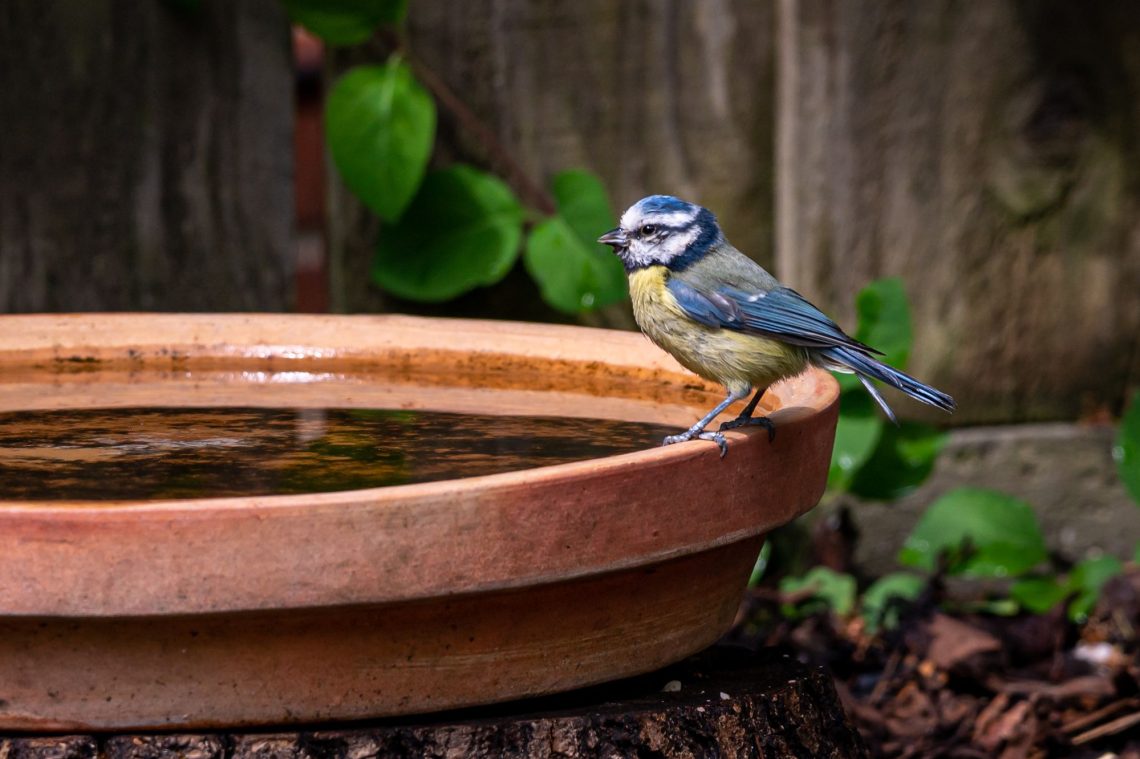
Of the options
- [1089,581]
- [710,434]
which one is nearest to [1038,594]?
[1089,581]

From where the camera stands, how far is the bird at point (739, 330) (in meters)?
2.04

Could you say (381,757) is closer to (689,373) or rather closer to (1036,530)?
(689,373)

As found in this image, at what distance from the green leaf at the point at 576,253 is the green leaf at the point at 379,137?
36cm

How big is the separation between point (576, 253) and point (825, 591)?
108cm

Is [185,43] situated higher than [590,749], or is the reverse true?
[185,43]

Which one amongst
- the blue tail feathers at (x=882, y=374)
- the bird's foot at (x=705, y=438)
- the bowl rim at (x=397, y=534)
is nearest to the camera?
the bowl rim at (x=397, y=534)

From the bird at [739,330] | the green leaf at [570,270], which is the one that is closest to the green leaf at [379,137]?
the green leaf at [570,270]

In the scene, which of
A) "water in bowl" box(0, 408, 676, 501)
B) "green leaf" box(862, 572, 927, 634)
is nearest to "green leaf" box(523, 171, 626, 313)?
"green leaf" box(862, 572, 927, 634)

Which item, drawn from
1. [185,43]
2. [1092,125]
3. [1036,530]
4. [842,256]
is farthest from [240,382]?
[1092,125]

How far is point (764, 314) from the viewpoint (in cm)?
208

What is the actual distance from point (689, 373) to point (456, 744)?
38.1 inches

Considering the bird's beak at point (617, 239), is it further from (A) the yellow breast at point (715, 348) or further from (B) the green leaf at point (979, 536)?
(B) the green leaf at point (979, 536)

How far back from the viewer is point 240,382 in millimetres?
2434

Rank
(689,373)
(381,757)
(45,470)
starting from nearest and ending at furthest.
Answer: (381,757), (45,470), (689,373)
